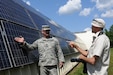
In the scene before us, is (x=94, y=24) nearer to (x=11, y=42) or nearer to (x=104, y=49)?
(x=104, y=49)

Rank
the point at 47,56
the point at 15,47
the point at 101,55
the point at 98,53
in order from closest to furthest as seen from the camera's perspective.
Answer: the point at 98,53 → the point at 101,55 → the point at 15,47 → the point at 47,56

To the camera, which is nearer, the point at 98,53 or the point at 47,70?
the point at 98,53

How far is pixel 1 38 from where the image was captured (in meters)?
6.95

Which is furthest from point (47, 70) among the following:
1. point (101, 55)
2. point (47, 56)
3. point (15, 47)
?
point (101, 55)

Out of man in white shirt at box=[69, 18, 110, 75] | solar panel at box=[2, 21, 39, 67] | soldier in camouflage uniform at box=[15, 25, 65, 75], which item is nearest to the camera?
man in white shirt at box=[69, 18, 110, 75]

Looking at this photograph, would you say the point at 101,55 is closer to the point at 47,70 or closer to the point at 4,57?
the point at 4,57

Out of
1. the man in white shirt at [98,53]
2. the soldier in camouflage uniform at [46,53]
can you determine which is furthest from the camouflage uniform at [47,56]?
the man in white shirt at [98,53]

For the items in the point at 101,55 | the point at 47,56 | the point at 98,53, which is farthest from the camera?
the point at 47,56

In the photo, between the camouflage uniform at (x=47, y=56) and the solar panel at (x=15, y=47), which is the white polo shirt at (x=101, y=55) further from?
the camouflage uniform at (x=47, y=56)

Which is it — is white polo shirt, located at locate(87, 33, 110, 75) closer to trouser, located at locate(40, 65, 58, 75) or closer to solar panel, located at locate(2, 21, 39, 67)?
solar panel, located at locate(2, 21, 39, 67)

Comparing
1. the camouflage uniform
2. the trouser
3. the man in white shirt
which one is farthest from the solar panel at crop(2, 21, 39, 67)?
the man in white shirt

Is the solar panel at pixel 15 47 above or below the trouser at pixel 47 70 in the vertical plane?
above

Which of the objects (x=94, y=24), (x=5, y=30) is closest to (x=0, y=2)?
(x=5, y=30)

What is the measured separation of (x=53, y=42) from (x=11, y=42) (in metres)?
1.10
